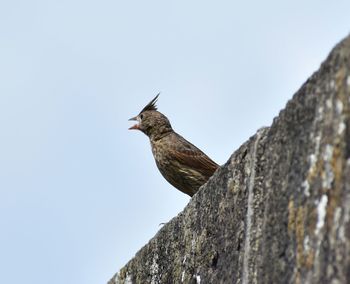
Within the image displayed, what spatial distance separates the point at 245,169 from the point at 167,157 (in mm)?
5338

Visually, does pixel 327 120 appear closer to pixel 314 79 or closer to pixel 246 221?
pixel 314 79

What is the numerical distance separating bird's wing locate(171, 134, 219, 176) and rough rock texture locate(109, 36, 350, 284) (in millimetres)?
4483

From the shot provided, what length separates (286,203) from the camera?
2.77 meters

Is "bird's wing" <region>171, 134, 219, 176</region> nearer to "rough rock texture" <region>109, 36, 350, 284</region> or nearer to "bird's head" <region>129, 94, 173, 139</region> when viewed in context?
"bird's head" <region>129, 94, 173, 139</region>

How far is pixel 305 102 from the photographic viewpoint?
109 inches

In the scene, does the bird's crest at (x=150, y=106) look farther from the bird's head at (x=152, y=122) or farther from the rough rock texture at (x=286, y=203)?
the rough rock texture at (x=286, y=203)

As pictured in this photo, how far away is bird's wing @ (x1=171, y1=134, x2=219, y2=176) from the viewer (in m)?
→ 8.41

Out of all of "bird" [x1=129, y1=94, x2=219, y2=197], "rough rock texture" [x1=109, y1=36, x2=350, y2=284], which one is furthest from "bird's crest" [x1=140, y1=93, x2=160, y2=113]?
"rough rock texture" [x1=109, y1=36, x2=350, y2=284]

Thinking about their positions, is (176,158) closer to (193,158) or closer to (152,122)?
(193,158)

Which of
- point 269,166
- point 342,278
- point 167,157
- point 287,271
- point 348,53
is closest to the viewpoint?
point 342,278

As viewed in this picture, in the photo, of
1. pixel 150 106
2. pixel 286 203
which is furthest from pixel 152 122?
pixel 286 203

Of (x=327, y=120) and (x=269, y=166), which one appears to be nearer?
(x=327, y=120)

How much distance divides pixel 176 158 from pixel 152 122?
44.6 inches

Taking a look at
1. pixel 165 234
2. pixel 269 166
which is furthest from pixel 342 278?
pixel 165 234
